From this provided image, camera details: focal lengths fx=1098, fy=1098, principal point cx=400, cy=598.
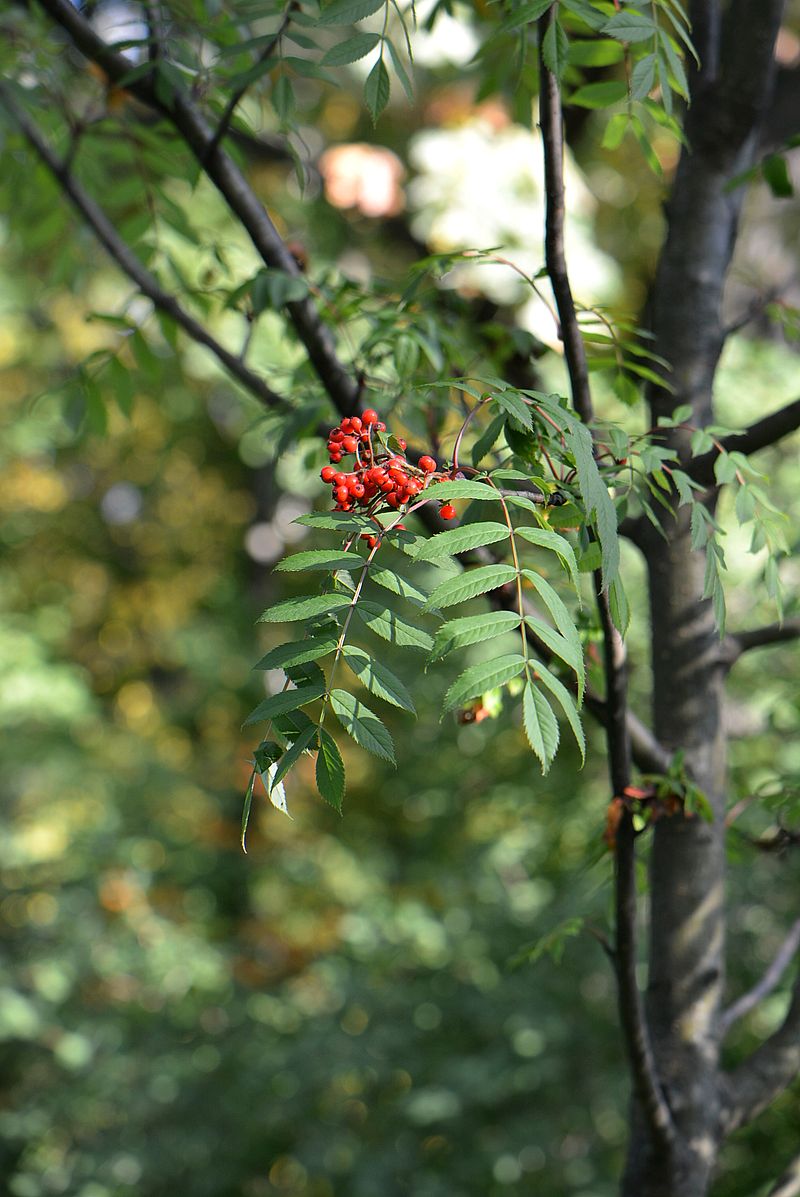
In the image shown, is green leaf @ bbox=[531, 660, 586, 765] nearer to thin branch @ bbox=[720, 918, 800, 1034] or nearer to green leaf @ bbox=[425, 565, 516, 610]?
green leaf @ bbox=[425, 565, 516, 610]

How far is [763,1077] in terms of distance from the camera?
1582 millimetres

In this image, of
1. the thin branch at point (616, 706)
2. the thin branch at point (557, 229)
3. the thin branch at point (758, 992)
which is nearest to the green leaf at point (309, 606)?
the thin branch at point (616, 706)

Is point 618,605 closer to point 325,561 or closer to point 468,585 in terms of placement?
point 468,585

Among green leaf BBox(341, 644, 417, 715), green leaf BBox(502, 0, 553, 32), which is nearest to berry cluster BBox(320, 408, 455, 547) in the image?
green leaf BBox(341, 644, 417, 715)

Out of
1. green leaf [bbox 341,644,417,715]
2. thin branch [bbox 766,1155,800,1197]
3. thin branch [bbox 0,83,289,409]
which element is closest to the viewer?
green leaf [bbox 341,644,417,715]

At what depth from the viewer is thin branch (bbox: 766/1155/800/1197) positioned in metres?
1.59

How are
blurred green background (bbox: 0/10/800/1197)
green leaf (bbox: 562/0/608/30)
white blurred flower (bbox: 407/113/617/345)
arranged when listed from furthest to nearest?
white blurred flower (bbox: 407/113/617/345) < blurred green background (bbox: 0/10/800/1197) < green leaf (bbox: 562/0/608/30)

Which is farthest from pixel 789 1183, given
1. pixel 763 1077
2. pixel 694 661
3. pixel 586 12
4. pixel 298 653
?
pixel 586 12

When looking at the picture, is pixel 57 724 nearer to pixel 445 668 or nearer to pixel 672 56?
pixel 445 668

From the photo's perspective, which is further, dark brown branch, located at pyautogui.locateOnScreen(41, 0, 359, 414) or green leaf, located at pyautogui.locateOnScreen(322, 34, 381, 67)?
dark brown branch, located at pyautogui.locateOnScreen(41, 0, 359, 414)

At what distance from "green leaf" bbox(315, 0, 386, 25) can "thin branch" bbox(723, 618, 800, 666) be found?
0.99m

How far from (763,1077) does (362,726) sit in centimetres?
99

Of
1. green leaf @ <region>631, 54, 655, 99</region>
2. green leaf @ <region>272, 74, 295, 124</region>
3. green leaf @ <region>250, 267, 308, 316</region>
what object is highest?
green leaf @ <region>272, 74, 295, 124</region>

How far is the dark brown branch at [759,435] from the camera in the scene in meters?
1.39
